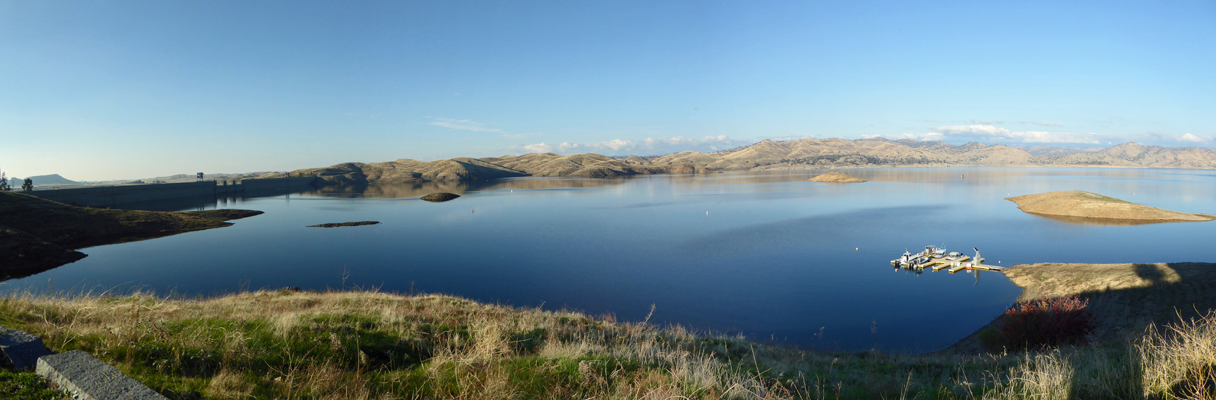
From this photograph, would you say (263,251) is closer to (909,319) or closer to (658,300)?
(658,300)

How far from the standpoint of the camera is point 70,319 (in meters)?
7.43

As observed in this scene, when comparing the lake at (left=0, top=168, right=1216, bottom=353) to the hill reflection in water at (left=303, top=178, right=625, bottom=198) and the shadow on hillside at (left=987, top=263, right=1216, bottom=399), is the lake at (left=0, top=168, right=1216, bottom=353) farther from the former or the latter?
the hill reflection in water at (left=303, top=178, right=625, bottom=198)

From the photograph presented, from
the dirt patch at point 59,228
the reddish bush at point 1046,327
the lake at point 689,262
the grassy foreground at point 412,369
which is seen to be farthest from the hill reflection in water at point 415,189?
the reddish bush at point 1046,327

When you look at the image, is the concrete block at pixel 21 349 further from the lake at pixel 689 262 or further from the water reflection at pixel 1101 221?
the water reflection at pixel 1101 221

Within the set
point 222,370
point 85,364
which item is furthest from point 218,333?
point 85,364

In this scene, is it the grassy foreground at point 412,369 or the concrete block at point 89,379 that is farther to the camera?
the grassy foreground at point 412,369

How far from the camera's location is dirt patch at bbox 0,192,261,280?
31.9 meters

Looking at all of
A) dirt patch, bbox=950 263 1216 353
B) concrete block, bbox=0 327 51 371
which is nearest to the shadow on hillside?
dirt patch, bbox=950 263 1216 353

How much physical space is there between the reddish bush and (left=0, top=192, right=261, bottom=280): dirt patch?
50.1 meters

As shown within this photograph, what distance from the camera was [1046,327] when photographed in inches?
582

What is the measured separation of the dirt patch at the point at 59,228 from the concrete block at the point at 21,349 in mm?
38210

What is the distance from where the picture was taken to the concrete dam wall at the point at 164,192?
67625mm

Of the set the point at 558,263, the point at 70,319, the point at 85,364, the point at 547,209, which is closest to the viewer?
the point at 85,364

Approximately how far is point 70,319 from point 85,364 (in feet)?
15.6
